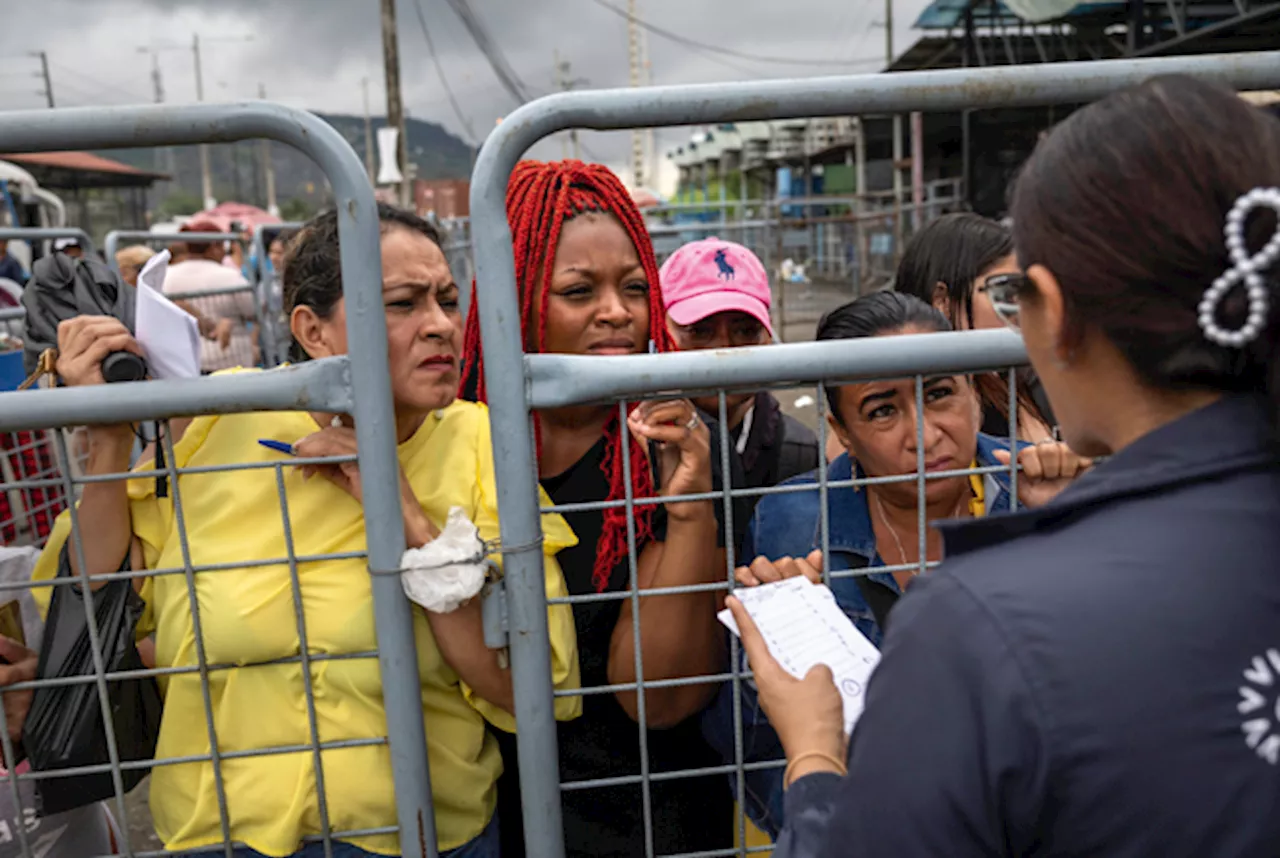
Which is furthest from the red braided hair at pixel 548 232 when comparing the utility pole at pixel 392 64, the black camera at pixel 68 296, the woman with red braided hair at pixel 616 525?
the utility pole at pixel 392 64

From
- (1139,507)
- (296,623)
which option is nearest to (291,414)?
(296,623)

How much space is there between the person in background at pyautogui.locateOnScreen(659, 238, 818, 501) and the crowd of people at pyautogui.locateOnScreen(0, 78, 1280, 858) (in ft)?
0.04

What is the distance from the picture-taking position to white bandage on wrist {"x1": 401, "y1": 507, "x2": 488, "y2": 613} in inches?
55.6

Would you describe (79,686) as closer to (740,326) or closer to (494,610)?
(494,610)

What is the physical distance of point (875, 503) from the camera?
1.77 metres

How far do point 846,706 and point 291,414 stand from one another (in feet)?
3.46

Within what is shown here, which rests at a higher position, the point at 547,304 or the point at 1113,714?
the point at 547,304

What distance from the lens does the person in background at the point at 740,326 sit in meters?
2.63

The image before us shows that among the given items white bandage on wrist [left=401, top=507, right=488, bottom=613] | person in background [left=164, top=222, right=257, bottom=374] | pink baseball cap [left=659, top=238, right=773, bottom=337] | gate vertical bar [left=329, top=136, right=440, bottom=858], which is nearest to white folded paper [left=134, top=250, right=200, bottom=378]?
gate vertical bar [left=329, top=136, right=440, bottom=858]

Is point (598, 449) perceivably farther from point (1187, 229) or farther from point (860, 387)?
point (1187, 229)

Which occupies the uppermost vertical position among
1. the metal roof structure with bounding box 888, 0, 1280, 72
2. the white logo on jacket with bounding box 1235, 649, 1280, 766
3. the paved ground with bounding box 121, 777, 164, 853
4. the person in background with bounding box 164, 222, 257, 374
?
the metal roof structure with bounding box 888, 0, 1280, 72

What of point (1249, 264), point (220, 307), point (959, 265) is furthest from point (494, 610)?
point (220, 307)

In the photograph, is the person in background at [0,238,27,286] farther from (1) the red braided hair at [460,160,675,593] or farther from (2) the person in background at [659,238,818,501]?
(1) the red braided hair at [460,160,675,593]

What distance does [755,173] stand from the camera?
44.5 meters
